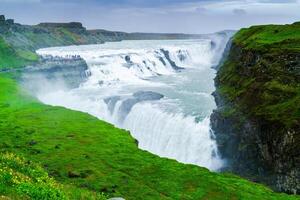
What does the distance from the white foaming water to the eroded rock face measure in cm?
329

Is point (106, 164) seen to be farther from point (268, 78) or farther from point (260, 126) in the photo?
point (268, 78)

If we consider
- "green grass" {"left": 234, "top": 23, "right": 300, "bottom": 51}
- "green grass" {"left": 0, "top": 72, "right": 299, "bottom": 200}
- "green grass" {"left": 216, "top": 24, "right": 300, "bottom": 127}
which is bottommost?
"green grass" {"left": 0, "top": 72, "right": 299, "bottom": 200}

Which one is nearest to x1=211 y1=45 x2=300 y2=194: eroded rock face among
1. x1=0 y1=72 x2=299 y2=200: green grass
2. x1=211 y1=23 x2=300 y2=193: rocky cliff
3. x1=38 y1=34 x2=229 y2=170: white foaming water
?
x1=211 y1=23 x2=300 y2=193: rocky cliff

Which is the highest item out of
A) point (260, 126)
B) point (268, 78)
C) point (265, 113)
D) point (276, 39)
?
point (276, 39)

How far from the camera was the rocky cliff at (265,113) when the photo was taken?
5050cm

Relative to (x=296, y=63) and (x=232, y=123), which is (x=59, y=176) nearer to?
(x=232, y=123)

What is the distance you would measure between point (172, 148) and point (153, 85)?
5237cm

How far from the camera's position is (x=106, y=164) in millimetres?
49969

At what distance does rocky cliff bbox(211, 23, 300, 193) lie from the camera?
5050 cm

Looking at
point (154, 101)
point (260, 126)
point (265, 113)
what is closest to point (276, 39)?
point (154, 101)

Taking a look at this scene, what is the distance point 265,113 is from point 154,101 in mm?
35070

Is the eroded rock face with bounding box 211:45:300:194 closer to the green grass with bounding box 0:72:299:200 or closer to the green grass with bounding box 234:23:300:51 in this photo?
the green grass with bounding box 234:23:300:51

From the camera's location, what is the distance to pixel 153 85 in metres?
121

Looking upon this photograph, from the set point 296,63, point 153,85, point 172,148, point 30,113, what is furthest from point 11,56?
point 296,63
